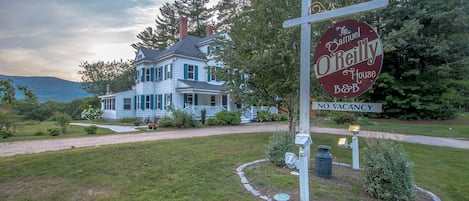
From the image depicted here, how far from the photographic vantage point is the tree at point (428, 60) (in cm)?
1812

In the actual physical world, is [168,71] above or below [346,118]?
above

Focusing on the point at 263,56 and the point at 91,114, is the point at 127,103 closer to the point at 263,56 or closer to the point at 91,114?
the point at 91,114

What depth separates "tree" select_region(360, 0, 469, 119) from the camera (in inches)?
714

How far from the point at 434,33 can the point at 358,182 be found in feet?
71.0

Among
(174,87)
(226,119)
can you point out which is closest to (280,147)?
(226,119)

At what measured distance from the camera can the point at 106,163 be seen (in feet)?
17.3

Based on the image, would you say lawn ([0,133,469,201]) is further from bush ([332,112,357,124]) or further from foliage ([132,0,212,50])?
foliage ([132,0,212,50])

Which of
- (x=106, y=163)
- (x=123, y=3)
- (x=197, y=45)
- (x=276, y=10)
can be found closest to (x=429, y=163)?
(x=276, y=10)

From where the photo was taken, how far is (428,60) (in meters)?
19.7

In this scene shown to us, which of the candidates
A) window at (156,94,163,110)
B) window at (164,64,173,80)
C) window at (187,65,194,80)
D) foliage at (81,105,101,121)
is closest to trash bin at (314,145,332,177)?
window at (164,64,173,80)

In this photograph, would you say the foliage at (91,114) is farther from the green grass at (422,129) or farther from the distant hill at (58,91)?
the green grass at (422,129)

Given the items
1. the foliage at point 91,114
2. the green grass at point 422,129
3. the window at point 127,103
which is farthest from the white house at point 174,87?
the green grass at point 422,129

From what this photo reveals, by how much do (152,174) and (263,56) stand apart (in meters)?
3.52

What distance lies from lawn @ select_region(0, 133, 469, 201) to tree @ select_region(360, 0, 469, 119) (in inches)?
578
